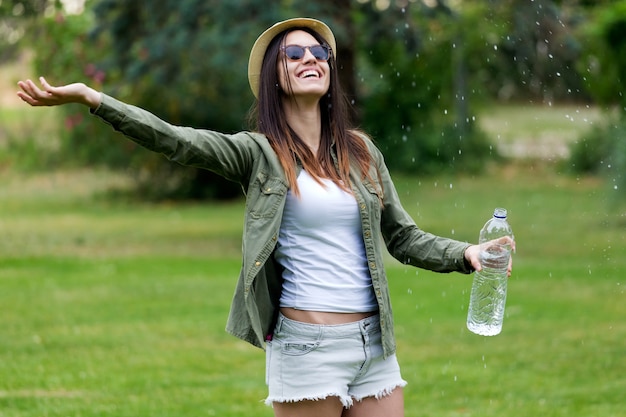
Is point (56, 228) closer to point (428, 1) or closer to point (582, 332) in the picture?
point (428, 1)

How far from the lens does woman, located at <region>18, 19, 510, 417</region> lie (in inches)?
156

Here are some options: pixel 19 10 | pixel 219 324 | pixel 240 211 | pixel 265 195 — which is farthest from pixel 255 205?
pixel 240 211

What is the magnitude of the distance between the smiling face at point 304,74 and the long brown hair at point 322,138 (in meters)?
0.04

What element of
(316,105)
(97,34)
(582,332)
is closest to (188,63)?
(97,34)

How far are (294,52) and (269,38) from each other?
15 centimetres

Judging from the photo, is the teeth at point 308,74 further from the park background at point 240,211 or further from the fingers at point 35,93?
the park background at point 240,211

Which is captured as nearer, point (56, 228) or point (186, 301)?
point (186, 301)

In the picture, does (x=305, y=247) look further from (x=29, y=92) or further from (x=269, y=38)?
(x=29, y=92)

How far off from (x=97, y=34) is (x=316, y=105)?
10.7 metres

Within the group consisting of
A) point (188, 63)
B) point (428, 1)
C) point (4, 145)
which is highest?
point (428, 1)

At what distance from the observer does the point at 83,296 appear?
1134 cm

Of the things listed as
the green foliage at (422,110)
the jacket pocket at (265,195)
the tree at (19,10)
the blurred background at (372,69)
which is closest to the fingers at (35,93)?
the jacket pocket at (265,195)

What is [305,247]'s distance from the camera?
4.02 m

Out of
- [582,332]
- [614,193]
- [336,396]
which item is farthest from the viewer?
[614,193]
